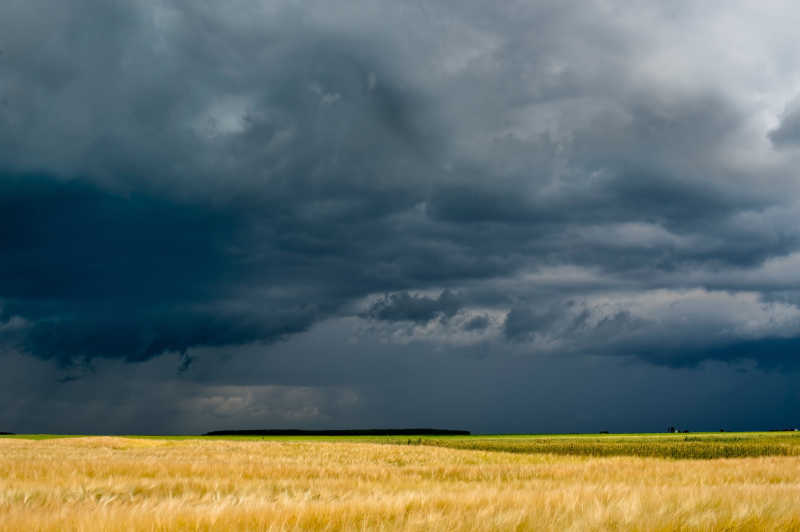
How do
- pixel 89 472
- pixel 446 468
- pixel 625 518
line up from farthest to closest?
pixel 446 468 < pixel 89 472 < pixel 625 518

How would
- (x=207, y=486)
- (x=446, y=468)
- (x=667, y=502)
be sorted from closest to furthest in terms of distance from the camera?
1. (x=667, y=502)
2. (x=207, y=486)
3. (x=446, y=468)

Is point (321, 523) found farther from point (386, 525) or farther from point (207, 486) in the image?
point (207, 486)

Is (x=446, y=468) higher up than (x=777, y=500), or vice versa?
(x=777, y=500)

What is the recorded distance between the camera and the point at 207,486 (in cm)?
1227

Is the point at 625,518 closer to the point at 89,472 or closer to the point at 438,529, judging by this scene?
the point at 438,529

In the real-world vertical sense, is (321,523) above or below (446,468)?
above

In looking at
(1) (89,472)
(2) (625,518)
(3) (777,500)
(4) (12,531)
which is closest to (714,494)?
(3) (777,500)

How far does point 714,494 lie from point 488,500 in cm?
307

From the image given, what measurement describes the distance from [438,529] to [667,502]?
307 centimetres

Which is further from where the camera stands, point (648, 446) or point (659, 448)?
point (648, 446)

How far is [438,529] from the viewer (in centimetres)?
507

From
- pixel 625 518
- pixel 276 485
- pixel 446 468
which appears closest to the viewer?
pixel 625 518

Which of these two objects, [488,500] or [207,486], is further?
[207,486]

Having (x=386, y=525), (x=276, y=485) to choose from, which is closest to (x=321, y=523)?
(x=386, y=525)
